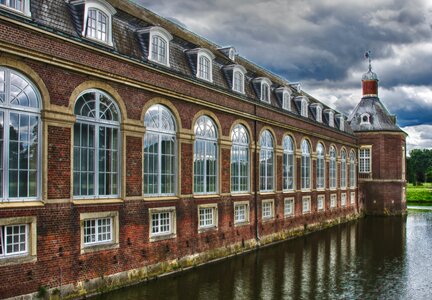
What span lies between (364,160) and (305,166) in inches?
640

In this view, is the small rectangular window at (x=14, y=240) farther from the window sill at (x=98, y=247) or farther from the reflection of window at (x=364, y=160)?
the reflection of window at (x=364, y=160)

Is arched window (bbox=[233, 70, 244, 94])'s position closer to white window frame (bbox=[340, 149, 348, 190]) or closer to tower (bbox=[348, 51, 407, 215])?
white window frame (bbox=[340, 149, 348, 190])

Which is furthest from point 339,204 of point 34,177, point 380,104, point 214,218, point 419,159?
point 419,159

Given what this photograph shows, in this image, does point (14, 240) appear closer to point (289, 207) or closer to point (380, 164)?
point (289, 207)

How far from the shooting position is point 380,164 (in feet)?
149

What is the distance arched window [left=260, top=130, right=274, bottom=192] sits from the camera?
25916mm

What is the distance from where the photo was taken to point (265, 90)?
26781 millimetres

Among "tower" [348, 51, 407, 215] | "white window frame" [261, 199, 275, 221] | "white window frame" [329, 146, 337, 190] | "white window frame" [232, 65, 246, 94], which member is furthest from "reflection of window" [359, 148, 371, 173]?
"white window frame" [232, 65, 246, 94]

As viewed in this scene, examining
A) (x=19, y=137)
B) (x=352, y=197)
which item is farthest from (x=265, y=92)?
(x=352, y=197)

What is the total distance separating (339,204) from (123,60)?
27900 millimetres

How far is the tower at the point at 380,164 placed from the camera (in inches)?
1780

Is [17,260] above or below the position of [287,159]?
below

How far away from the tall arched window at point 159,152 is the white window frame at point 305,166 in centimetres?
1536

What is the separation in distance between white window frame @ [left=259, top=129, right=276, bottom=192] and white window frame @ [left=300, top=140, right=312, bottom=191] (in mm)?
4990
